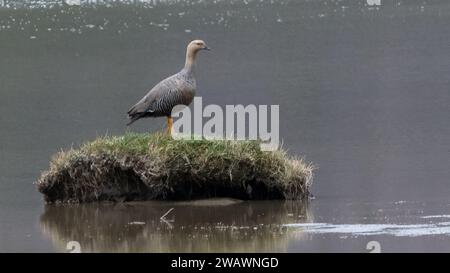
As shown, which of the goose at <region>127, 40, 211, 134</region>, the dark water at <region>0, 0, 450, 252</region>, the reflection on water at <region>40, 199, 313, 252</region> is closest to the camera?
the reflection on water at <region>40, 199, 313, 252</region>

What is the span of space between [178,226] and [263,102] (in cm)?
1311

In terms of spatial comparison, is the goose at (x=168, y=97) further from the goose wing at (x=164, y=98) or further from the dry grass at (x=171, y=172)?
the dry grass at (x=171, y=172)

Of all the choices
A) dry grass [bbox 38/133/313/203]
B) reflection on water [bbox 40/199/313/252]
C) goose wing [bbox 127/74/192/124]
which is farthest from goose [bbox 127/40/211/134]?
reflection on water [bbox 40/199/313/252]

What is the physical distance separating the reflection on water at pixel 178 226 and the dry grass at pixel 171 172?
181 mm

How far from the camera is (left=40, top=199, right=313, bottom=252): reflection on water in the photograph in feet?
44.1

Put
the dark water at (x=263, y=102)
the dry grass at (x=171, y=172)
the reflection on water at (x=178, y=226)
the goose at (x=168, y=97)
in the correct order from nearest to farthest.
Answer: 1. the reflection on water at (x=178, y=226)
2. the dark water at (x=263, y=102)
3. the dry grass at (x=171, y=172)
4. the goose at (x=168, y=97)

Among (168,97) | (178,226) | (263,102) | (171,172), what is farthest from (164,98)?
(263,102)

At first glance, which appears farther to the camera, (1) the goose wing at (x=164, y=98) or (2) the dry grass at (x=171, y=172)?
(1) the goose wing at (x=164, y=98)

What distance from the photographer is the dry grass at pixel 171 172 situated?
50.1 ft

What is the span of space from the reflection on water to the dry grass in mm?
181

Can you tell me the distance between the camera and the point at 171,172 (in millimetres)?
15297

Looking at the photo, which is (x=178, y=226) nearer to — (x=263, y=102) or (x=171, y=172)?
(x=171, y=172)

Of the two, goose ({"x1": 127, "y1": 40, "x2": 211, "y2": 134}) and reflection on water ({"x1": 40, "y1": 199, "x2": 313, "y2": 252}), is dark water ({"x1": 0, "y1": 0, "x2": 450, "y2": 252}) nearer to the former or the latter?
reflection on water ({"x1": 40, "y1": 199, "x2": 313, "y2": 252})

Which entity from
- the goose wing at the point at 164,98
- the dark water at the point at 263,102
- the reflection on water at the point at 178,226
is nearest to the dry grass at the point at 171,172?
the reflection on water at the point at 178,226
